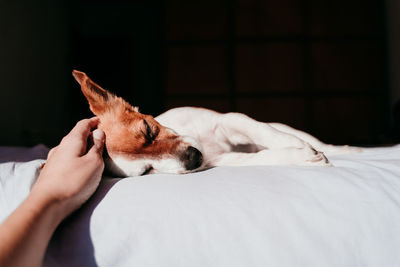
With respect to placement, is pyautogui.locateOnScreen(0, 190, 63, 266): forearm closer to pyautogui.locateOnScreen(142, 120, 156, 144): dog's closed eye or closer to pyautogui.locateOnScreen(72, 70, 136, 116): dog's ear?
pyautogui.locateOnScreen(142, 120, 156, 144): dog's closed eye

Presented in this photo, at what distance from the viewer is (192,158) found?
3.45 feet

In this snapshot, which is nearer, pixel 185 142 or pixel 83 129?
pixel 83 129

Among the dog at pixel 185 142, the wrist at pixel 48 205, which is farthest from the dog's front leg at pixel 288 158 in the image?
the wrist at pixel 48 205

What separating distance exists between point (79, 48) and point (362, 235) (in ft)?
16.3

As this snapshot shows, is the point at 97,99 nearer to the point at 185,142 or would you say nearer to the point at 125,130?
the point at 125,130

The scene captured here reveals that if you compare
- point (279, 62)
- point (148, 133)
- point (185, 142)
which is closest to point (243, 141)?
point (185, 142)

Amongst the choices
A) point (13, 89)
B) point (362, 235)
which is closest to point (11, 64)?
point (13, 89)

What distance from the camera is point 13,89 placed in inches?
120

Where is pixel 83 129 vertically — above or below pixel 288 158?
above

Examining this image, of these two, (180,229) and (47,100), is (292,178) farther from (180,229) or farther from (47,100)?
(47,100)

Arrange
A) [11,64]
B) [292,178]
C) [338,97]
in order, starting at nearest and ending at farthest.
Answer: [292,178] < [11,64] < [338,97]

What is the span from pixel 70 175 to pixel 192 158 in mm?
480

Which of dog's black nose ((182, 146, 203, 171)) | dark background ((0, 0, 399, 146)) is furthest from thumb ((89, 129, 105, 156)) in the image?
dark background ((0, 0, 399, 146))

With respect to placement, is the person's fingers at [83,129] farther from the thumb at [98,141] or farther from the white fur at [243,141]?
the white fur at [243,141]
